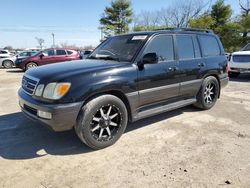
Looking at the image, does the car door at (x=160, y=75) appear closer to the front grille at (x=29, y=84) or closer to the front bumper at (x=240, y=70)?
the front grille at (x=29, y=84)

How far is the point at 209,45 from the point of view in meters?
5.70

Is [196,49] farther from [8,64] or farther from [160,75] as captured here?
[8,64]

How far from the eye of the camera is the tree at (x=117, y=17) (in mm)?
33844

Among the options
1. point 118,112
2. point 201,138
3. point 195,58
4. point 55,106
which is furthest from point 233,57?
point 55,106

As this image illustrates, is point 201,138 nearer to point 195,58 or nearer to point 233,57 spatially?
point 195,58

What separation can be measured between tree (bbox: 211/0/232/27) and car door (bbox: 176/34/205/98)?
27859mm

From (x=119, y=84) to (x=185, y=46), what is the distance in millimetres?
2039

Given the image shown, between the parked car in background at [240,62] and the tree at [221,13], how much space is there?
2105 centimetres

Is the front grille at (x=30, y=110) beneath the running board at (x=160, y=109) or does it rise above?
above

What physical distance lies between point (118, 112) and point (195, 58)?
2.37m

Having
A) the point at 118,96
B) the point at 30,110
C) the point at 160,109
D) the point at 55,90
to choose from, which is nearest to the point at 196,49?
the point at 160,109

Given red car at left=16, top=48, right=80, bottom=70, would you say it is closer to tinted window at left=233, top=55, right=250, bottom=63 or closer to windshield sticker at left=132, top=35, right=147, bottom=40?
tinted window at left=233, top=55, right=250, bottom=63

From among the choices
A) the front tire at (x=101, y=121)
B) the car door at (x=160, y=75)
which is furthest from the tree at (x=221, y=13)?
the front tire at (x=101, y=121)

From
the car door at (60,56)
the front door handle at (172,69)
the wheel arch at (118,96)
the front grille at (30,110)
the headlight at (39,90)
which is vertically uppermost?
the car door at (60,56)
